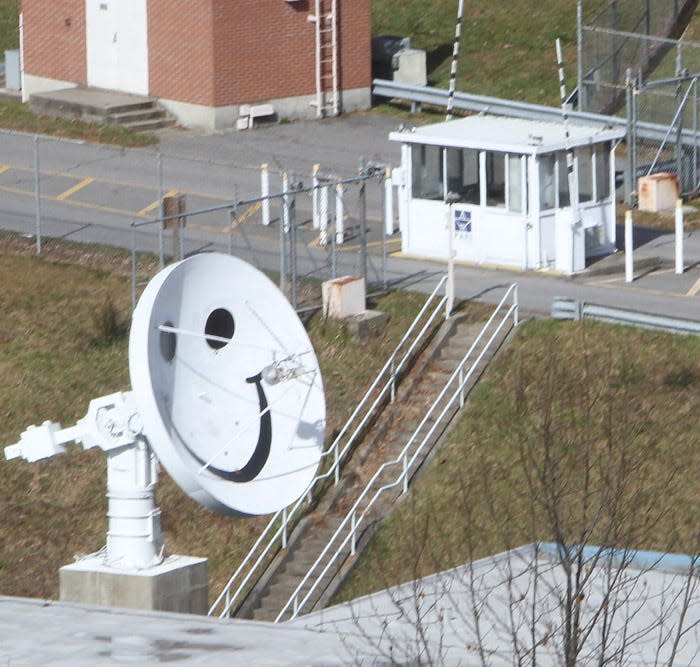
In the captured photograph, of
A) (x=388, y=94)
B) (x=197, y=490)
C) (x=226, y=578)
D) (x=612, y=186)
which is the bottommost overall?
(x=226, y=578)

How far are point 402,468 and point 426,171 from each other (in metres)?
7.50

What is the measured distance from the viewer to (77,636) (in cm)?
1572

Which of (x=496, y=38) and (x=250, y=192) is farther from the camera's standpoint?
(x=496, y=38)

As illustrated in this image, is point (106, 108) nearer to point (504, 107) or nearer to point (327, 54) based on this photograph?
point (327, 54)

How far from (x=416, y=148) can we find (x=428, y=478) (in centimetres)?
812

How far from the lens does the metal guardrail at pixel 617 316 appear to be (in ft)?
90.1

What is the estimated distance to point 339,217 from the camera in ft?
106

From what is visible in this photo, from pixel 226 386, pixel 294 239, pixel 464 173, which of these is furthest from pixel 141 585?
pixel 464 173

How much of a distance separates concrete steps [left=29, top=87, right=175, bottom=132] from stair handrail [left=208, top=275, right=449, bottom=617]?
13.0m

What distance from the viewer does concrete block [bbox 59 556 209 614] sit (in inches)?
662

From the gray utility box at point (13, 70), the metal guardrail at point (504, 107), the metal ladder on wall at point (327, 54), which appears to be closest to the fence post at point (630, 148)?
the metal guardrail at point (504, 107)

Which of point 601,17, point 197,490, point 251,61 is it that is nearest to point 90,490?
point 197,490

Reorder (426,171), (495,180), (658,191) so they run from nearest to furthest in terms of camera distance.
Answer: (495,180)
(426,171)
(658,191)

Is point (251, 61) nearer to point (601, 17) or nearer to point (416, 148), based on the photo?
point (601, 17)
